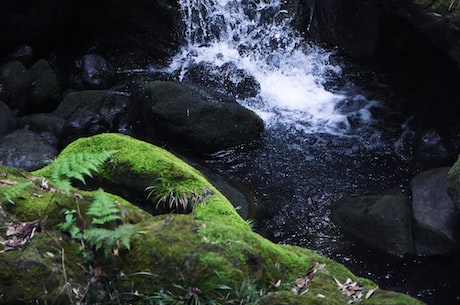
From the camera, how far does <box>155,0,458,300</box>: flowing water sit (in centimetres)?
905

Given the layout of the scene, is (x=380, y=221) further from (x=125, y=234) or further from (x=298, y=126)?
(x=125, y=234)

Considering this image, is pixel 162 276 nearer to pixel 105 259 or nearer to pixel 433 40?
pixel 105 259

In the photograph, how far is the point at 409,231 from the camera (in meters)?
8.61

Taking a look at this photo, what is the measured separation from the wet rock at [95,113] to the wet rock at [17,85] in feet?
2.51

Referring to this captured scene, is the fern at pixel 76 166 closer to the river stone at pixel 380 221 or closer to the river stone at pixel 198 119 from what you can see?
the river stone at pixel 380 221

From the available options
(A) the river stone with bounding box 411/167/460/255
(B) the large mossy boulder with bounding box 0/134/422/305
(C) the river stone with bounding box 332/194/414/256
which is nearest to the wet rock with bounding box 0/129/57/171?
(C) the river stone with bounding box 332/194/414/256

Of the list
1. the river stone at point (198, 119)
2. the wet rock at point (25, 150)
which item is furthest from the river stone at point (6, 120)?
the river stone at point (198, 119)

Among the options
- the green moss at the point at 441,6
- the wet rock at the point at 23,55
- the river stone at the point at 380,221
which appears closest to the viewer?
the river stone at the point at 380,221

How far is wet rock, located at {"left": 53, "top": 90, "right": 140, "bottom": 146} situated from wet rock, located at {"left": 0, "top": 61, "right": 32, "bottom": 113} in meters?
0.77

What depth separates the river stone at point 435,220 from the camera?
327 inches

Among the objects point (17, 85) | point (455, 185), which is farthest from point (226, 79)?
point (455, 185)

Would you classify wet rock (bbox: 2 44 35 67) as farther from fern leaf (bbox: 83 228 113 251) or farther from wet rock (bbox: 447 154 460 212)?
fern leaf (bbox: 83 228 113 251)

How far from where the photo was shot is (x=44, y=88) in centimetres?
1248

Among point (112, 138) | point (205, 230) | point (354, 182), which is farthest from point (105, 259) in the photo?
point (354, 182)
